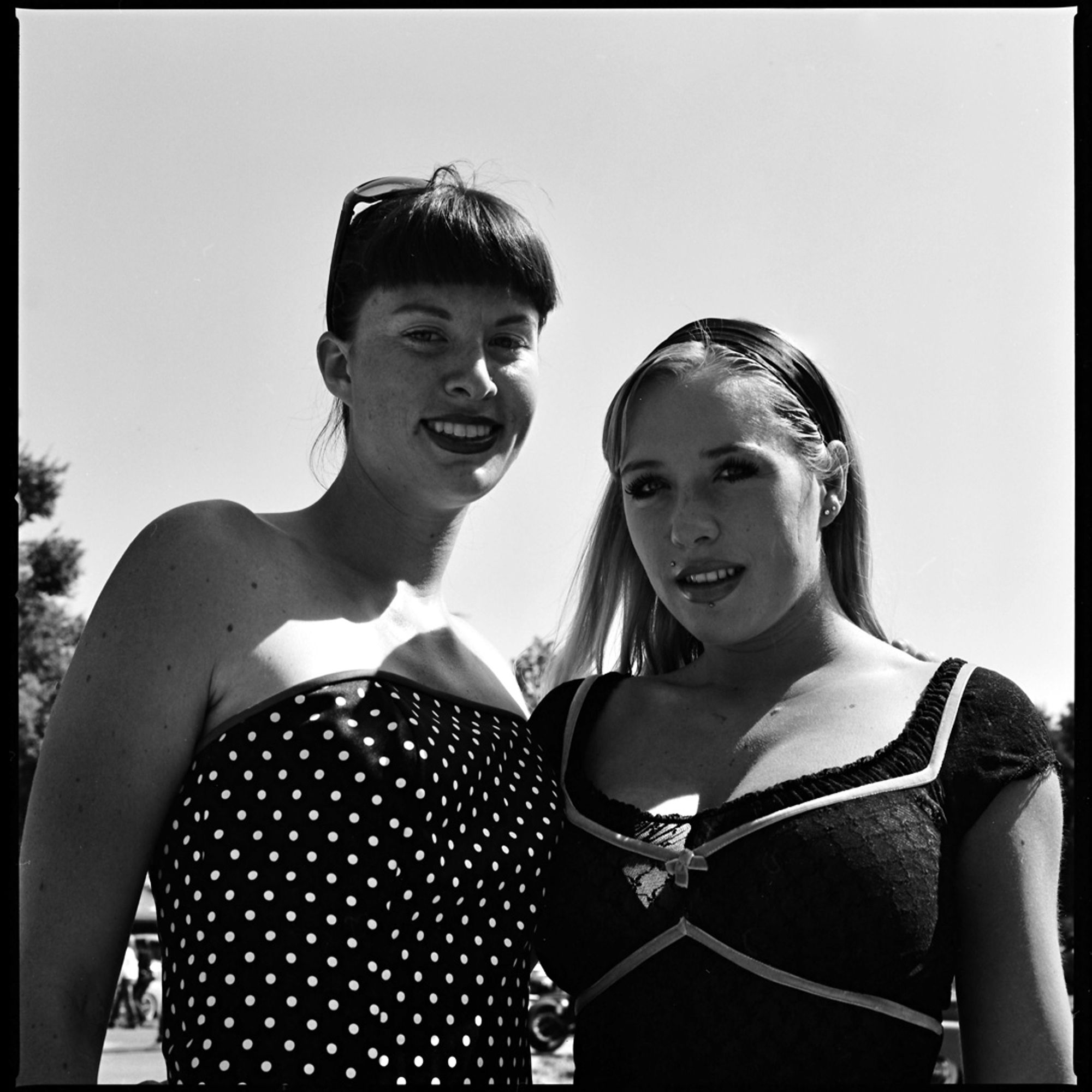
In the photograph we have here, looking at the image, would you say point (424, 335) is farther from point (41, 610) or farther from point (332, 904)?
point (41, 610)

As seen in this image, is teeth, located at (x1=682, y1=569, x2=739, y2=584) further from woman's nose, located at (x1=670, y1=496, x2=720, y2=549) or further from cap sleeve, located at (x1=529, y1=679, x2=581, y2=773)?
cap sleeve, located at (x1=529, y1=679, x2=581, y2=773)

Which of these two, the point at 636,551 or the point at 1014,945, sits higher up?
the point at 636,551

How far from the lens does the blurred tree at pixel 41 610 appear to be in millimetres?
19844

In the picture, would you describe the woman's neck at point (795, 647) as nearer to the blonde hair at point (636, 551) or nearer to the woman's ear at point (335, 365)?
the blonde hair at point (636, 551)

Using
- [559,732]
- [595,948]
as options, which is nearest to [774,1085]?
[595,948]

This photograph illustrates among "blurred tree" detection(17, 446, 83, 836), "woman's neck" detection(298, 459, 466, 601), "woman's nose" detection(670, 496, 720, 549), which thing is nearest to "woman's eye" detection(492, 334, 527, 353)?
"woman's neck" detection(298, 459, 466, 601)

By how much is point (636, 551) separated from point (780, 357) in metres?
0.55

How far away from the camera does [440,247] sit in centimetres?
272

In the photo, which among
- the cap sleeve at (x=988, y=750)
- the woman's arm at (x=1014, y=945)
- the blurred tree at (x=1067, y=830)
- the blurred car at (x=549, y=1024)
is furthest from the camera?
the blurred car at (x=549, y=1024)

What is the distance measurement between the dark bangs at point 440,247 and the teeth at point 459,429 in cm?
28

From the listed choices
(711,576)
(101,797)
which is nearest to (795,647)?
(711,576)

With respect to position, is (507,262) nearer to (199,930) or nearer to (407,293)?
(407,293)

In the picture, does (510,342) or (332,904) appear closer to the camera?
(332,904)

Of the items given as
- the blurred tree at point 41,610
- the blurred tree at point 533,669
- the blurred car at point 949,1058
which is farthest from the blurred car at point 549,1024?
the blurred tree at point 41,610
